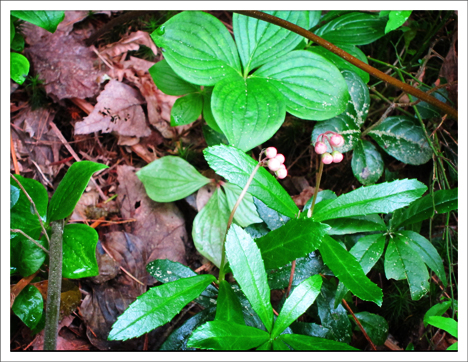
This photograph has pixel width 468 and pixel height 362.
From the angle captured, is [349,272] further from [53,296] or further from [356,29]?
[356,29]

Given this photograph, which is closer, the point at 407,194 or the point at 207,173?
the point at 407,194

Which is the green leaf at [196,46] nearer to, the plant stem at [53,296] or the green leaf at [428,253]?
the plant stem at [53,296]

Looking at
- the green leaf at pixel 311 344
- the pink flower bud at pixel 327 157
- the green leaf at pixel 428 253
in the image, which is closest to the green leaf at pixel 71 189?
the pink flower bud at pixel 327 157

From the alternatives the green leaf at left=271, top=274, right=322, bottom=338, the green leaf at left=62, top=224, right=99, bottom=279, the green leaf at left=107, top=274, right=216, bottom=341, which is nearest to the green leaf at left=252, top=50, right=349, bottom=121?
the green leaf at left=271, top=274, right=322, bottom=338

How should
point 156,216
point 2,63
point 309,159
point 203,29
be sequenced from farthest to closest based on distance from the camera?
point 309,159 < point 156,216 < point 203,29 < point 2,63

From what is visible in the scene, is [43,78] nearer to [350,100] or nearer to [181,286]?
[181,286]

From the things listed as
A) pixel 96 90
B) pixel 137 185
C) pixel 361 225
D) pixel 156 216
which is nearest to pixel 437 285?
pixel 361 225
